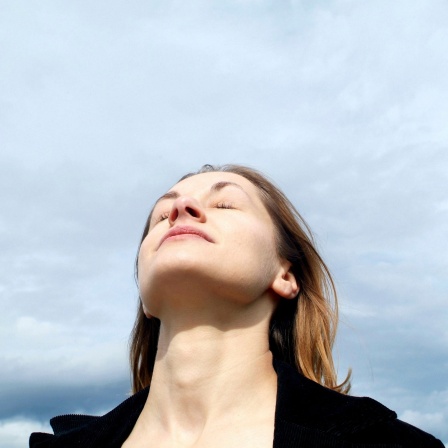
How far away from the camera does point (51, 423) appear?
20.6 feet

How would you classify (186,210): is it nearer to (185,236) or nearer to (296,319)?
(185,236)

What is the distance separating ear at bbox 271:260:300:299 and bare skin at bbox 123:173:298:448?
91 millimetres

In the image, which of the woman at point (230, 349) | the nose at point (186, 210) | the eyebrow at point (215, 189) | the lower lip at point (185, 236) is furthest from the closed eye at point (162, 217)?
the lower lip at point (185, 236)

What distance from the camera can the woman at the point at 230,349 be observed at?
15.9 feet

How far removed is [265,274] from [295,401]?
1.06 metres

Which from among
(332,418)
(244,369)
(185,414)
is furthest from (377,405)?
(185,414)

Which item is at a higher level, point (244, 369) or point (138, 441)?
point (244, 369)

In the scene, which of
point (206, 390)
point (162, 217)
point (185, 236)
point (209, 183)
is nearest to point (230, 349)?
point (206, 390)

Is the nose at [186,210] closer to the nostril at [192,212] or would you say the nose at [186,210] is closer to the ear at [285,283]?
the nostril at [192,212]

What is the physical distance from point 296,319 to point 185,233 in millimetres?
1441

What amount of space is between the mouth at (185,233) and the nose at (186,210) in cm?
13

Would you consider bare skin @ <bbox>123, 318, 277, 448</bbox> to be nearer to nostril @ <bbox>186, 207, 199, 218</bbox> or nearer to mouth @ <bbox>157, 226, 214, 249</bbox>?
mouth @ <bbox>157, 226, 214, 249</bbox>

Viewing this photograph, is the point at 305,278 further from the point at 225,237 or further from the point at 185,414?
the point at 185,414

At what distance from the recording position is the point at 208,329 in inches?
213
